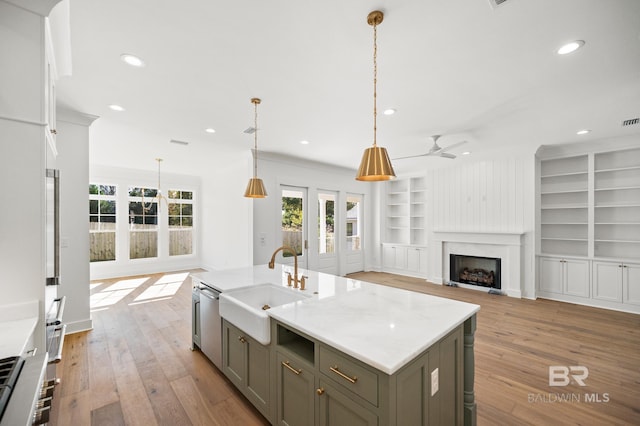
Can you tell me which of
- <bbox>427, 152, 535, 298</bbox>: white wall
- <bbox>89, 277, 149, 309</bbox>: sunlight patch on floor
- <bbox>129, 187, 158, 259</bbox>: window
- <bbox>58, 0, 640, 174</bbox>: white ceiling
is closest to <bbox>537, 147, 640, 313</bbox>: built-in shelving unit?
<bbox>427, 152, 535, 298</bbox>: white wall

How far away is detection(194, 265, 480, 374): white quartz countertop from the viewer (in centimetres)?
129

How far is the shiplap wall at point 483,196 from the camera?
5234 mm

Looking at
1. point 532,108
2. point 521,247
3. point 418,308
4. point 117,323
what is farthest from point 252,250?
point 521,247

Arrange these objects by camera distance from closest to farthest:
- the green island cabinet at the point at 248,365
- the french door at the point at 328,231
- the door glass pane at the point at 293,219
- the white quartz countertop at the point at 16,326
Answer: the white quartz countertop at the point at 16,326, the green island cabinet at the point at 248,365, the door glass pane at the point at 293,219, the french door at the point at 328,231

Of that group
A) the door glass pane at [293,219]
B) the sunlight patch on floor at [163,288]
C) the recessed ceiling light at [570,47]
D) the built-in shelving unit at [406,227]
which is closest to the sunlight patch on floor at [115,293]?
the sunlight patch on floor at [163,288]

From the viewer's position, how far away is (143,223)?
728cm

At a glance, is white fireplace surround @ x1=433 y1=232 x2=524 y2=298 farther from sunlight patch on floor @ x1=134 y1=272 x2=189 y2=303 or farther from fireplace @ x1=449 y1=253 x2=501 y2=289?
sunlight patch on floor @ x1=134 y1=272 x2=189 y2=303

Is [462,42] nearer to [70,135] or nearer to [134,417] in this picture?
[134,417]

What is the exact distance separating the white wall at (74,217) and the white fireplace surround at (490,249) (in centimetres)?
640

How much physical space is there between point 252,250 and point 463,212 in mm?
4605

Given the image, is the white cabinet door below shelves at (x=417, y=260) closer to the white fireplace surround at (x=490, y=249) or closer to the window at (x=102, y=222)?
the white fireplace surround at (x=490, y=249)

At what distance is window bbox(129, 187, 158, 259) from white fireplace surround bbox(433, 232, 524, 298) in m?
7.27

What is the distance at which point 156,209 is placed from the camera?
7457 mm

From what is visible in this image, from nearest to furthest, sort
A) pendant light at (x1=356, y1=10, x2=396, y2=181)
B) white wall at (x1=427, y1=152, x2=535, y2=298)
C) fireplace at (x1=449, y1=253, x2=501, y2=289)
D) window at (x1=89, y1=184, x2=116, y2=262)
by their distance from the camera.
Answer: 1. pendant light at (x1=356, y1=10, x2=396, y2=181)
2. white wall at (x1=427, y1=152, x2=535, y2=298)
3. fireplace at (x1=449, y1=253, x2=501, y2=289)
4. window at (x1=89, y1=184, x2=116, y2=262)
